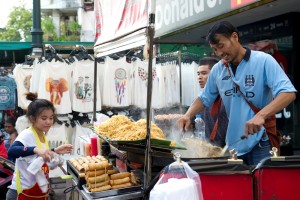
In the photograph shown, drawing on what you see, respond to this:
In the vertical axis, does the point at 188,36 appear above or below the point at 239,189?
above

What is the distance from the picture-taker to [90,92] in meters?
7.72

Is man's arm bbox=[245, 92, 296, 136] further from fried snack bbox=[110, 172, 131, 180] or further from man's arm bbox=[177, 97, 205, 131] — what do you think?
fried snack bbox=[110, 172, 131, 180]

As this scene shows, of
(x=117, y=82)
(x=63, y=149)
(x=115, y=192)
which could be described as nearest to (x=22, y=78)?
(x=117, y=82)

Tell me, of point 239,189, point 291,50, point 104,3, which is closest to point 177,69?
point 291,50

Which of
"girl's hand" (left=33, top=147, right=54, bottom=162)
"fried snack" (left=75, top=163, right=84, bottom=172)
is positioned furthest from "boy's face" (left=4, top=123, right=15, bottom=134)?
"girl's hand" (left=33, top=147, right=54, bottom=162)

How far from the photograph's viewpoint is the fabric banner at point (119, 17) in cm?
302

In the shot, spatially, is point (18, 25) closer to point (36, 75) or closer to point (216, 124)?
point (36, 75)

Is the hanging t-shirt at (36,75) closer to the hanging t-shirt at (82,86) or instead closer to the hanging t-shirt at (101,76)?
the hanging t-shirt at (82,86)

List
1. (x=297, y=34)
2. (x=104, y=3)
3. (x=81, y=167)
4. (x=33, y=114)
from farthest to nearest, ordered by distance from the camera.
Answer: (x=297, y=34) → (x=104, y=3) → (x=33, y=114) → (x=81, y=167)

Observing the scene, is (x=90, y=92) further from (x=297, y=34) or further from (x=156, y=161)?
(x=156, y=161)

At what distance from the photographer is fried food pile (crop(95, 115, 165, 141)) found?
3.12m

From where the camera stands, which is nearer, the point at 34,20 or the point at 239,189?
the point at 239,189

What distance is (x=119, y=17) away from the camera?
12.3 feet

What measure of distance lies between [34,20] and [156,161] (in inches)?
261
